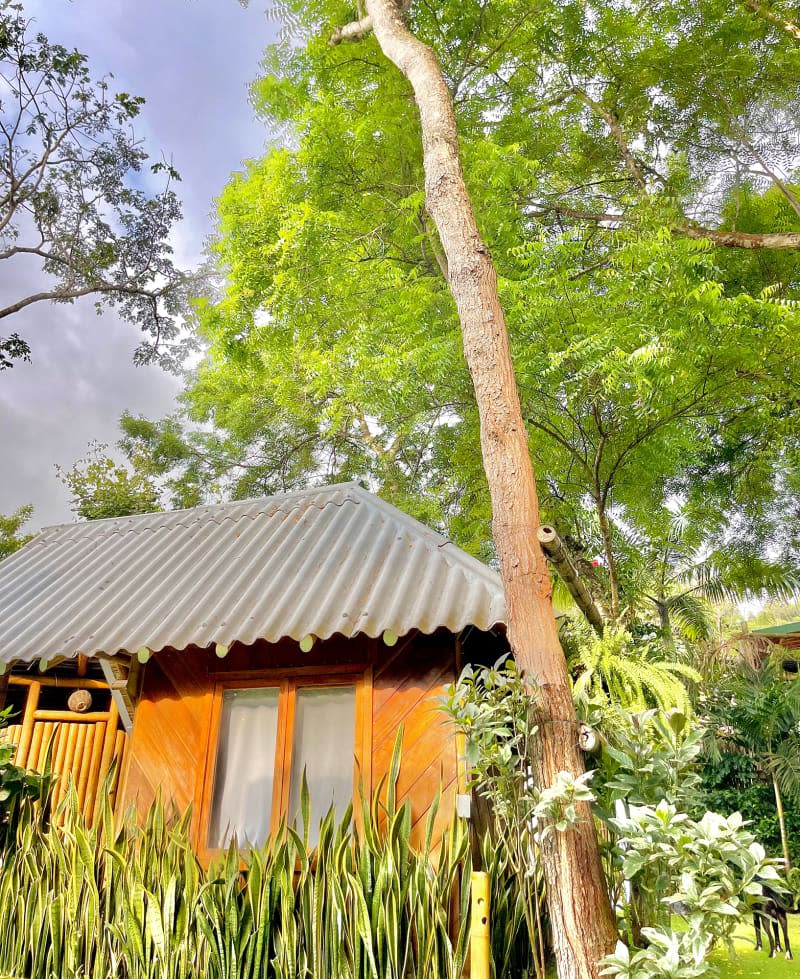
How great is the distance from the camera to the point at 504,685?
2.89 metres

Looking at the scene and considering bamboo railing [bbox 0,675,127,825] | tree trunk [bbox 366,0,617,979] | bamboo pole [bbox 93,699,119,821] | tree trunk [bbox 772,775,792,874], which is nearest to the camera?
tree trunk [bbox 366,0,617,979]

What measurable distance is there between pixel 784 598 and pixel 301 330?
933cm

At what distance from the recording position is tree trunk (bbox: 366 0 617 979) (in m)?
2.56

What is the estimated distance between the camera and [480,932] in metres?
3.15

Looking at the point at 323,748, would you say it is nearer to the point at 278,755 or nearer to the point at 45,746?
the point at 278,755

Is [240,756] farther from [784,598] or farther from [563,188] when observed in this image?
[784,598]

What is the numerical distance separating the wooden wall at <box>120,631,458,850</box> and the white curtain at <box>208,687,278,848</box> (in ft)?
0.42

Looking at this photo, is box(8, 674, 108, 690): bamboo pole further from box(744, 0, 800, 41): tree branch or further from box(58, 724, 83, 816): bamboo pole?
box(744, 0, 800, 41): tree branch

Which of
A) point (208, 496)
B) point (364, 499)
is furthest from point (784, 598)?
point (208, 496)

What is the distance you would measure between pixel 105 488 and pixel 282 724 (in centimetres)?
1246

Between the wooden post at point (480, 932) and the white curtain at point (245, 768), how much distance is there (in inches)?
84.4

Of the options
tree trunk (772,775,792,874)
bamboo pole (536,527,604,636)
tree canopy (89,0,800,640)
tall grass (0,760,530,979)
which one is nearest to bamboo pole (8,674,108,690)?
tall grass (0,760,530,979)

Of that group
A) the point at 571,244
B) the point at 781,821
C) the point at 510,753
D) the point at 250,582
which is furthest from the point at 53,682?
the point at 781,821

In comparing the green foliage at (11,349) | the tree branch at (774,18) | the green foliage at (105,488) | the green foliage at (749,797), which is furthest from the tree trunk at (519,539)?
the green foliage at (105,488)
